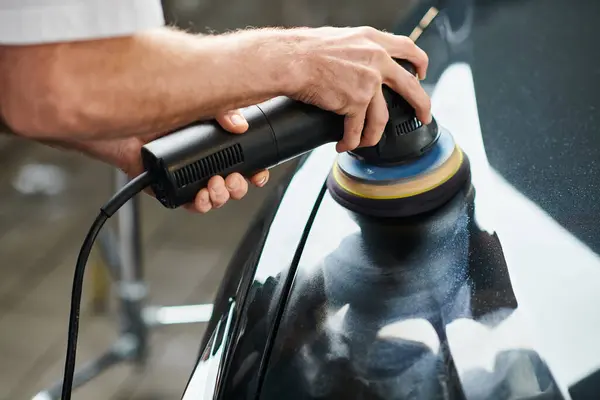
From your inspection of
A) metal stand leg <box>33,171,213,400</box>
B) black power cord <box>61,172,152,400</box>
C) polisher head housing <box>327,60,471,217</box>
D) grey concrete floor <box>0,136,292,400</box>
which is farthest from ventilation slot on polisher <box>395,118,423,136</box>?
grey concrete floor <box>0,136,292,400</box>

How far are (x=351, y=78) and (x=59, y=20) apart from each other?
309 mm

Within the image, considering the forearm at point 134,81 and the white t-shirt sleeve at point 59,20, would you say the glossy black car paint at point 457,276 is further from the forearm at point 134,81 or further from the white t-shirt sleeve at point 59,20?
the white t-shirt sleeve at point 59,20

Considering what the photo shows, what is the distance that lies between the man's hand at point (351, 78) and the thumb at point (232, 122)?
6cm

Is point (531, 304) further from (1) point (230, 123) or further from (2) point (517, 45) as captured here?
(2) point (517, 45)

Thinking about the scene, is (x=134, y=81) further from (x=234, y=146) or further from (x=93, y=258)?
(x=93, y=258)

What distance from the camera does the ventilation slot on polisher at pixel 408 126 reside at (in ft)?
2.81

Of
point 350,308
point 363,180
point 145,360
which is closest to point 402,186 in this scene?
point 363,180

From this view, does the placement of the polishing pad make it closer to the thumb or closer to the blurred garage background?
the thumb

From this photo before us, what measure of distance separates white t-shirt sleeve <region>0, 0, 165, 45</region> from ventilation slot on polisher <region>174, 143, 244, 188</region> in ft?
0.50

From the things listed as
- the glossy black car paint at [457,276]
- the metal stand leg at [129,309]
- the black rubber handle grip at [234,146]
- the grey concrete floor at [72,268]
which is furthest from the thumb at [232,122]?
the grey concrete floor at [72,268]

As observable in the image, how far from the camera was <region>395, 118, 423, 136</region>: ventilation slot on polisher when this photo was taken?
33.7 inches

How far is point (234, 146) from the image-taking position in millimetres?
808

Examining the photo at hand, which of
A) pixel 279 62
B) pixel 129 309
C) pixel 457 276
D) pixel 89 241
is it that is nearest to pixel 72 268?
pixel 129 309

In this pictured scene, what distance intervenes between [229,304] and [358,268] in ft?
0.52
